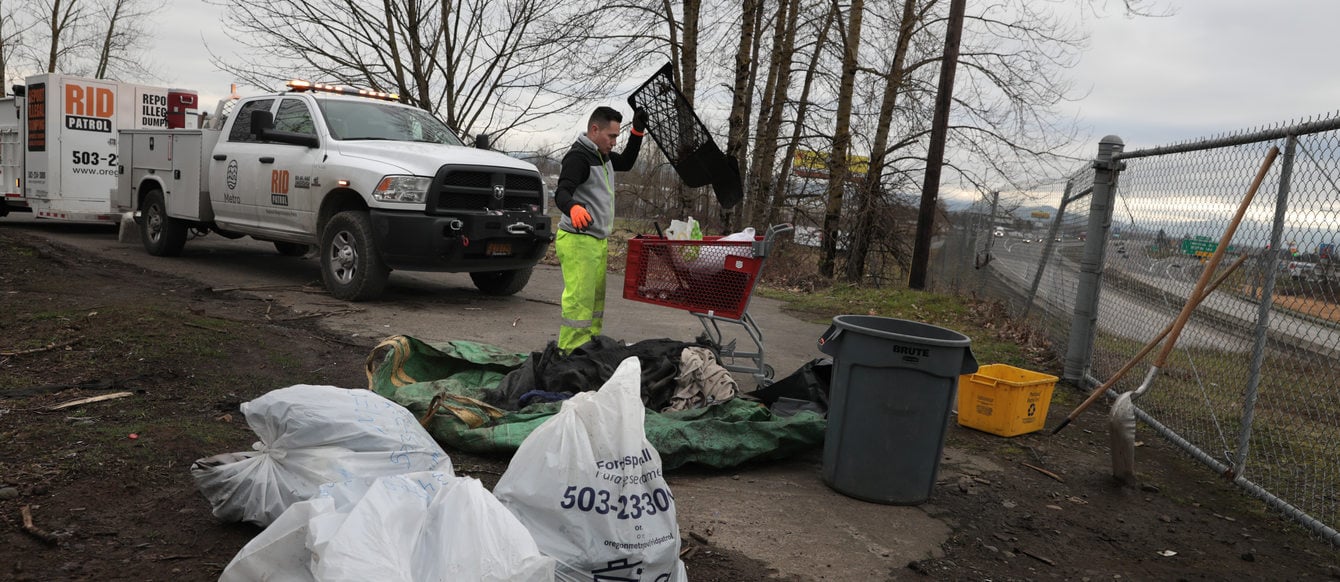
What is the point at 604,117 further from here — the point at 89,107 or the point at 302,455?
the point at 89,107

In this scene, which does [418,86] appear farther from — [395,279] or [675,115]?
[675,115]

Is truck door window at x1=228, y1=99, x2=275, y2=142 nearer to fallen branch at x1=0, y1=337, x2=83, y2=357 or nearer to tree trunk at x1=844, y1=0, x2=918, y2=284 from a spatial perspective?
fallen branch at x1=0, y1=337, x2=83, y2=357

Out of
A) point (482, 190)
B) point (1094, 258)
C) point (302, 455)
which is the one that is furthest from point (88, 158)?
point (1094, 258)

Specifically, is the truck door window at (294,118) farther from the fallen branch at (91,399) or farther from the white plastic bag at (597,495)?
the white plastic bag at (597,495)

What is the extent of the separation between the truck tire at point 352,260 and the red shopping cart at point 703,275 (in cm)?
324

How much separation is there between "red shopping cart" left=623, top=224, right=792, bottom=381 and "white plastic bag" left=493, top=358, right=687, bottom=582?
2735 mm

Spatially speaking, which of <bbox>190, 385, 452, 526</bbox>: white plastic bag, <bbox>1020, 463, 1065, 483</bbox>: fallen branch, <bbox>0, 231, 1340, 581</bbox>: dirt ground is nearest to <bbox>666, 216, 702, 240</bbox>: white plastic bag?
<bbox>0, 231, 1340, 581</bbox>: dirt ground

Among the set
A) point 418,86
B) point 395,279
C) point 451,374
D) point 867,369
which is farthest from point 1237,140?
point 418,86

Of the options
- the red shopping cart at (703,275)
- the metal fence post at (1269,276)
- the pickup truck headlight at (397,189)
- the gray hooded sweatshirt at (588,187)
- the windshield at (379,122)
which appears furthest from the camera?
the windshield at (379,122)

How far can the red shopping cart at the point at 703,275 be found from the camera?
546cm

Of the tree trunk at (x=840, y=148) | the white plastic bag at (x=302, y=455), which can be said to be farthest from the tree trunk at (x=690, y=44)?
the white plastic bag at (x=302, y=455)

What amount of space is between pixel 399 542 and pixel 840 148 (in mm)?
14395

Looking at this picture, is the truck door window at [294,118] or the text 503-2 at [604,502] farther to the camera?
the truck door window at [294,118]

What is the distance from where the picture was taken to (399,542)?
2176mm
